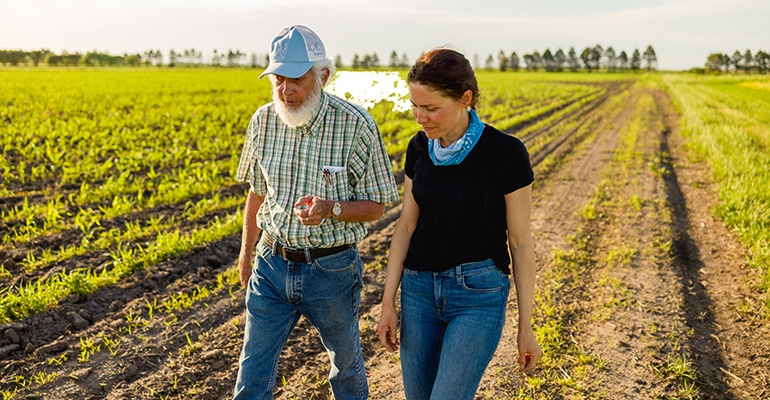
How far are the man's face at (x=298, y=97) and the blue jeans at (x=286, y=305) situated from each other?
0.68 m

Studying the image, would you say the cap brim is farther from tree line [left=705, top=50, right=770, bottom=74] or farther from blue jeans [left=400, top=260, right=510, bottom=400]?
tree line [left=705, top=50, right=770, bottom=74]

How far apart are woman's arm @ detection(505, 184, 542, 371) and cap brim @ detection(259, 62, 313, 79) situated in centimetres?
110

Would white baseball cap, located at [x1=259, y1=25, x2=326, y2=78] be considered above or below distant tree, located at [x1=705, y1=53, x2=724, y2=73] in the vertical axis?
below

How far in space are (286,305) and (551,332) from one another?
2.86m

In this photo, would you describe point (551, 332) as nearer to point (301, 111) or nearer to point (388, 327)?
point (388, 327)

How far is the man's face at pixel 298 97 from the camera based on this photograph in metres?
2.80

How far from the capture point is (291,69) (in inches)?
108

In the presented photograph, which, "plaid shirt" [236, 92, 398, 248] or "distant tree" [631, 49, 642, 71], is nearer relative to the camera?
"plaid shirt" [236, 92, 398, 248]

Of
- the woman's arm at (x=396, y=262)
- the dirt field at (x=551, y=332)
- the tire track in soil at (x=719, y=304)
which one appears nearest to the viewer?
the woman's arm at (x=396, y=262)

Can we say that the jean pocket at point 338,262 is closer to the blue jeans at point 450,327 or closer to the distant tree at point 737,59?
the blue jeans at point 450,327

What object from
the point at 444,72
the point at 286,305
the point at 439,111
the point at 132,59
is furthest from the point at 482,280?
the point at 132,59

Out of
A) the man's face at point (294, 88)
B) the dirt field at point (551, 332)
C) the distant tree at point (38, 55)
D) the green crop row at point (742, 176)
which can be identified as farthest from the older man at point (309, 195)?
the distant tree at point (38, 55)

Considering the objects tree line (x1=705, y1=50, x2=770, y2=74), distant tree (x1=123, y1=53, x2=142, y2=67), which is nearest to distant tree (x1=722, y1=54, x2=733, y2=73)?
tree line (x1=705, y1=50, x2=770, y2=74)

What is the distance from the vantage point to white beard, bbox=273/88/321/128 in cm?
282
